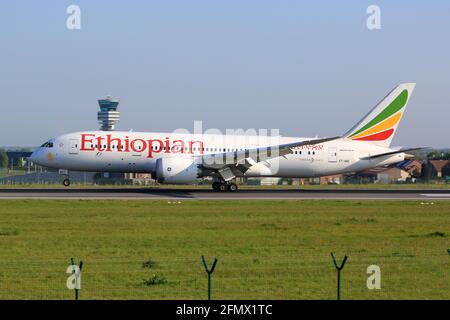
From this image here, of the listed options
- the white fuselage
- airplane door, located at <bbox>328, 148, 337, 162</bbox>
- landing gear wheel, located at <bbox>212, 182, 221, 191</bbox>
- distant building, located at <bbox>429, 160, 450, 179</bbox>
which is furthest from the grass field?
distant building, located at <bbox>429, 160, 450, 179</bbox>

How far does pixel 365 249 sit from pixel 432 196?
104 feet

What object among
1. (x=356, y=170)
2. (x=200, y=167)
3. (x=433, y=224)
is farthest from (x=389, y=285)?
(x=356, y=170)

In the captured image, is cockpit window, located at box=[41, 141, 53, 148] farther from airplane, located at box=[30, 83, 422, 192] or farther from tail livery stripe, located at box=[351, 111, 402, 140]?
tail livery stripe, located at box=[351, 111, 402, 140]

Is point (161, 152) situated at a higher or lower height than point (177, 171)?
higher

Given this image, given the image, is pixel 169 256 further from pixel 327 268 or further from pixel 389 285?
pixel 389 285

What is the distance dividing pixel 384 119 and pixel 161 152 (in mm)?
20645

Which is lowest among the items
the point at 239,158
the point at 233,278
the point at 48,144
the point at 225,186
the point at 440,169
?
the point at 233,278

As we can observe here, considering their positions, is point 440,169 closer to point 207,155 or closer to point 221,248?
point 207,155

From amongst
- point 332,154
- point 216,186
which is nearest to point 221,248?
point 216,186

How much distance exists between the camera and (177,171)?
5494 centimetres

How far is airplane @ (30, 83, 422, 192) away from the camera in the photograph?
186 feet

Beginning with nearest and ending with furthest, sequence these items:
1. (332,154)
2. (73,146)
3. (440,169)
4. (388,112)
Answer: (73,146)
(332,154)
(388,112)
(440,169)

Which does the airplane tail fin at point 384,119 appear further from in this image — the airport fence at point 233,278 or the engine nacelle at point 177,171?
the airport fence at point 233,278

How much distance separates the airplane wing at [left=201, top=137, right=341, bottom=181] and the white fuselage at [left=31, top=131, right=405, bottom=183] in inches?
47.3
